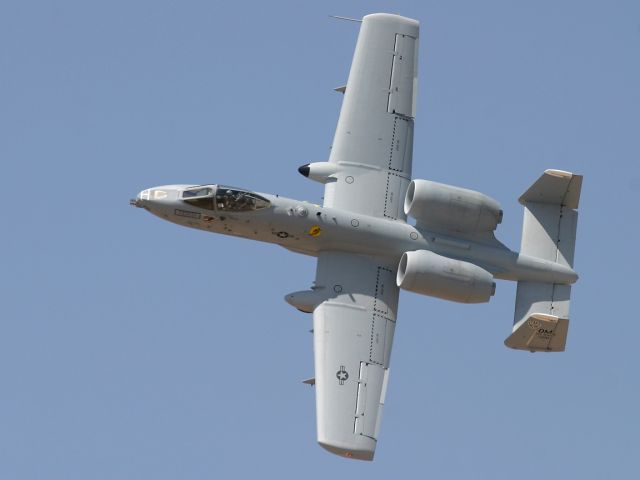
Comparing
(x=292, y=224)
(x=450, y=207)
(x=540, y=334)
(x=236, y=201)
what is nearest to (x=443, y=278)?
(x=450, y=207)

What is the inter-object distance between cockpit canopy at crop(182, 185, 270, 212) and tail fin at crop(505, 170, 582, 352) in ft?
26.9

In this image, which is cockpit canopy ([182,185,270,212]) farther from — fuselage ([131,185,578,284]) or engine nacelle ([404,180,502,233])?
engine nacelle ([404,180,502,233])

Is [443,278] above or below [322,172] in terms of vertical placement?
below

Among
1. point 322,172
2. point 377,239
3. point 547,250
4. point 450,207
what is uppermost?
point 322,172

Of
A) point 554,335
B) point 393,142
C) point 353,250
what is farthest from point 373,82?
point 554,335

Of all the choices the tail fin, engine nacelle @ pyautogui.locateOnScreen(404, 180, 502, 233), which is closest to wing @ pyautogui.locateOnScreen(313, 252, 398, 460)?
engine nacelle @ pyautogui.locateOnScreen(404, 180, 502, 233)

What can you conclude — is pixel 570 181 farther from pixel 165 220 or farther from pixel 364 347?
pixel 165 220

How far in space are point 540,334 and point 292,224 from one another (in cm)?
815

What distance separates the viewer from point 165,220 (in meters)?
57.6

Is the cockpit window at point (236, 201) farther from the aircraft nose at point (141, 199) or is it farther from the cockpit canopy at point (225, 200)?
the aircraft nose at point (141, 199)

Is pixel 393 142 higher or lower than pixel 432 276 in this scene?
higher

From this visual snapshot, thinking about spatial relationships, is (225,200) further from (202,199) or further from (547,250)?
(547,250)

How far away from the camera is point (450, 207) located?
57.7 metres

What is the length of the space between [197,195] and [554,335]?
11.5m
